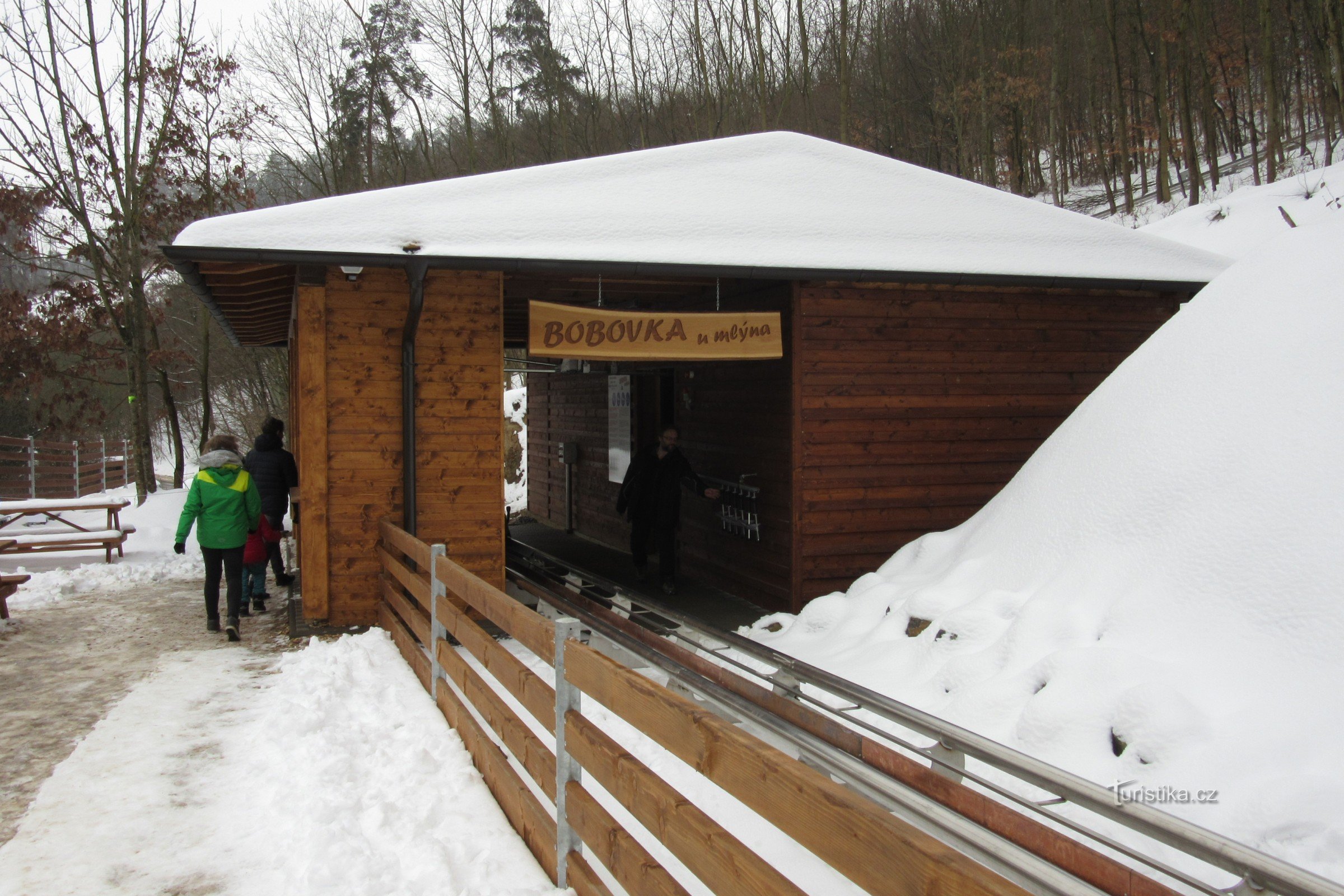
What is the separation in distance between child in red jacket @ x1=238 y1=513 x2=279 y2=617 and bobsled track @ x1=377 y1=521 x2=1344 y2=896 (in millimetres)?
2831

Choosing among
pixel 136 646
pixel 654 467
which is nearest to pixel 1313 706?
pixel 654 467

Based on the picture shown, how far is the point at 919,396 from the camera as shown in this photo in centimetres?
877

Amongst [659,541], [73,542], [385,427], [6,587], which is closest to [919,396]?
[659,541]

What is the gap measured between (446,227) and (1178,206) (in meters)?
21.3

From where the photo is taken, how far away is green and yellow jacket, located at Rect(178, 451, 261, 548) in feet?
24.5

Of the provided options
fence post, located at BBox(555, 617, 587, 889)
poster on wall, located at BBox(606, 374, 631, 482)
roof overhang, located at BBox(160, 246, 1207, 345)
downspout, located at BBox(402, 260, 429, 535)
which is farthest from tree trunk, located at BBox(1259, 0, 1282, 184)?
fence post, located at BBox(555, 617, 587, 889)

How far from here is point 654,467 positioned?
998 cm

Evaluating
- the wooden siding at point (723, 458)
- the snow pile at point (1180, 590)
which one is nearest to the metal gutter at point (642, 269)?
the wooden siding at point (723, 458)

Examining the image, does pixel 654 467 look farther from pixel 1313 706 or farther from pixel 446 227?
pixel 1313 706

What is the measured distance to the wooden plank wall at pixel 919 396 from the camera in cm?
842

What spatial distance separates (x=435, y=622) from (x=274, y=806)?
158 cm

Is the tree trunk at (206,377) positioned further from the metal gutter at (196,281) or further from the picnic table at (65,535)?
the metal gutter at (196,281)

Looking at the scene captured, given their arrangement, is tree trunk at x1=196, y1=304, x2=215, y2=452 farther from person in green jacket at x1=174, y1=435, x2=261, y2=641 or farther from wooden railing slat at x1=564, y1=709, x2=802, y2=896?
wooden railing slat at x1=564, y1=709, x2=802, y2=896

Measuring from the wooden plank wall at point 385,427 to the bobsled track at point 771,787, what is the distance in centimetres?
133
